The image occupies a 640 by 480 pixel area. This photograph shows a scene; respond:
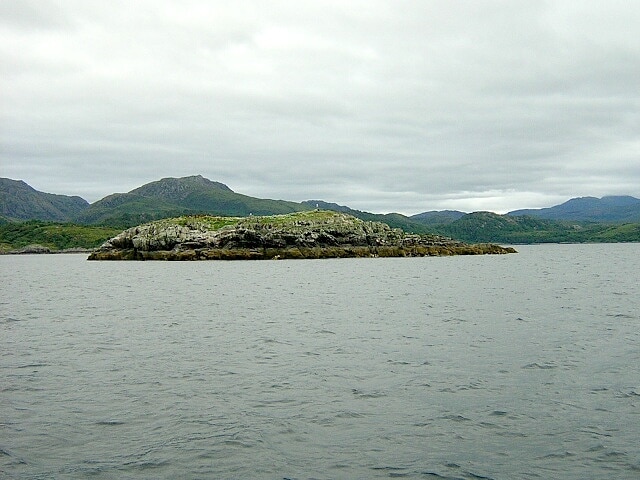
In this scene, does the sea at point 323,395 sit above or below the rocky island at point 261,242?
below

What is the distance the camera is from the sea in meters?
14.9

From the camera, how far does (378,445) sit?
632 inches

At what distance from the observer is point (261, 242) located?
155500 millimetres

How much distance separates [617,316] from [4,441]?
37864mm

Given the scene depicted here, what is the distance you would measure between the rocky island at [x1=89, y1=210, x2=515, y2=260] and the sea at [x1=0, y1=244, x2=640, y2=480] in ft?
A: 361

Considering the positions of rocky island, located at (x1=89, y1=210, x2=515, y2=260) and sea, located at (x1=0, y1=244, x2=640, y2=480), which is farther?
rocky island, located at (x1=89, y1=210, x2=515, y2=260)

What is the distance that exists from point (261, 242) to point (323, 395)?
13558 cm

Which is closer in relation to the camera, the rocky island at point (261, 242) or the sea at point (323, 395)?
the sea at point (323, 395)

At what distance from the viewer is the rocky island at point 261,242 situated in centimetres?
15375

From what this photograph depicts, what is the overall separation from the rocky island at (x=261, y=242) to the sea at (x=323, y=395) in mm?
110052

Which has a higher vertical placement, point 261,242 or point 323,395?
point 261,242

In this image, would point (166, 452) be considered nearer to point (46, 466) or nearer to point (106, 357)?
point (46, 466)

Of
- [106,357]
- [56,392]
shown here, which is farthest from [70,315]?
[56,392]

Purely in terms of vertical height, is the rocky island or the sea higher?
the rocky island
